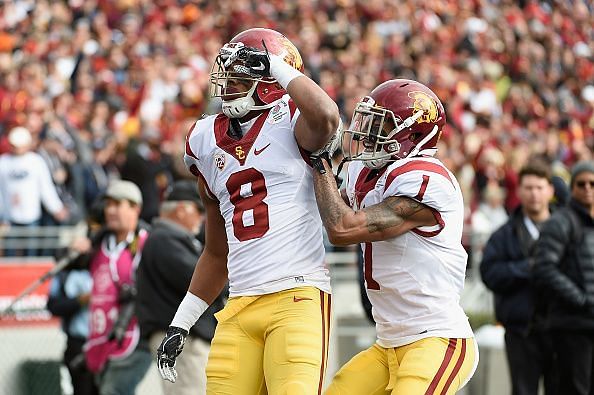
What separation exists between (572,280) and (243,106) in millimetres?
3301

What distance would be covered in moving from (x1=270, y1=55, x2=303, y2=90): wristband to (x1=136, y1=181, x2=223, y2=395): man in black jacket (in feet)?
7.63

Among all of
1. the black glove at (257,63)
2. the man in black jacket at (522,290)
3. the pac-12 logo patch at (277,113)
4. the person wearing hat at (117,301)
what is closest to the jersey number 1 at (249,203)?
the pac-12 logo patch at (277,113)

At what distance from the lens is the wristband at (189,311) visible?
16.1ft

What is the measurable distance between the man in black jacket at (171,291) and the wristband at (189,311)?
5.02 feet

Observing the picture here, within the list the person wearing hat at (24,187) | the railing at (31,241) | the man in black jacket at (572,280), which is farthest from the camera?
the person wearing hat at (24,187)

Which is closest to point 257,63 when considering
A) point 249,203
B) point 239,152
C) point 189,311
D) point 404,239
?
point 239,152

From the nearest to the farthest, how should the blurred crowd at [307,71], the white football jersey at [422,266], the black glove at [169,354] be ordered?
the white football jersey at [422,266] → the black glove at [169,354] → the blurred crowd at [307,71]

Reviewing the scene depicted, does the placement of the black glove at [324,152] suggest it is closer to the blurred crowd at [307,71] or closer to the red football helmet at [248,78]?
the red football helmet at [248,78]

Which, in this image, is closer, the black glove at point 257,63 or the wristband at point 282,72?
the wristband at point 282,72

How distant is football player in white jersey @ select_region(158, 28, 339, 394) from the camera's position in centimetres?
441

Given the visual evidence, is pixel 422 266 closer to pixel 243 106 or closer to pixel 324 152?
pixel 324 152

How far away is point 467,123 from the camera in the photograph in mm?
17375

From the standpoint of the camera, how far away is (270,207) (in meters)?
4.53

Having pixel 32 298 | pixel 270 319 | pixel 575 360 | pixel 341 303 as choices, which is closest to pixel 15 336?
pixel 32 298
